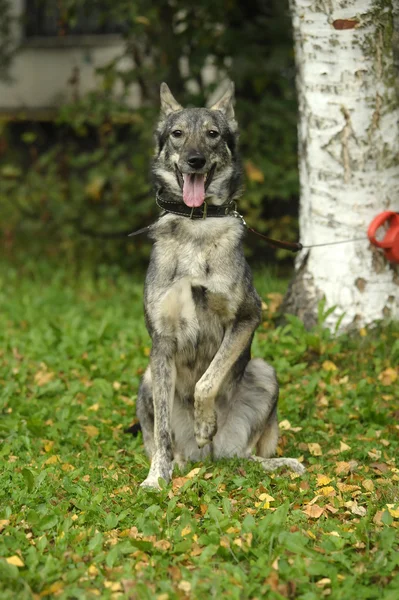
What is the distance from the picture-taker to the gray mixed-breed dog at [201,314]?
4875mm

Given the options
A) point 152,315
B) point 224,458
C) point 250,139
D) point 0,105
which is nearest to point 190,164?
point 152,315

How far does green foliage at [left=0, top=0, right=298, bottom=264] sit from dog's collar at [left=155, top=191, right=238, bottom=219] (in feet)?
15.1

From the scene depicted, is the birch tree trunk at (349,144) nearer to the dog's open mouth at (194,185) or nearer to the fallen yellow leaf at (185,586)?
the dog's open mouth at (194,185)

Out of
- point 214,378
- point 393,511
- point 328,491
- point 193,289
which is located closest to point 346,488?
point 328,491

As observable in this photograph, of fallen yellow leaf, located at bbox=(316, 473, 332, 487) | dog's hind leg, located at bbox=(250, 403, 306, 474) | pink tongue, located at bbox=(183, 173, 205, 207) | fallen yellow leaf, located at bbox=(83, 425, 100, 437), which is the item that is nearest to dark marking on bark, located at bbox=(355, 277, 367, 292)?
dog's hind leg, located at bbox=(250, 403, 306, 474)

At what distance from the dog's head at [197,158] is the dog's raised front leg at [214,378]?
78 centimetres

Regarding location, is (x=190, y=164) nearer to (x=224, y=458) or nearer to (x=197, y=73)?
(x=224, y=458)

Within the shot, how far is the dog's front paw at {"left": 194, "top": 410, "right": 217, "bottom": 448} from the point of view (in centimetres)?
493

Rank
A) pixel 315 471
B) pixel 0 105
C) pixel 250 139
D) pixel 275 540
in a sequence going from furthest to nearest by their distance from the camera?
pixel 0 105 < pixel 250 139 < pixel 315 471 < pixel 275 540

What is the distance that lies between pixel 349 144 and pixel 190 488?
3.25 m

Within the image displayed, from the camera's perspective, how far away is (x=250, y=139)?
1001cm

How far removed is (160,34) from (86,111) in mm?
1261

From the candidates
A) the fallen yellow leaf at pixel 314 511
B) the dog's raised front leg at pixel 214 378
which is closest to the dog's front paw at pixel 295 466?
the dog's raised front leg at pixel 214 378

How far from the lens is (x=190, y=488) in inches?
181
